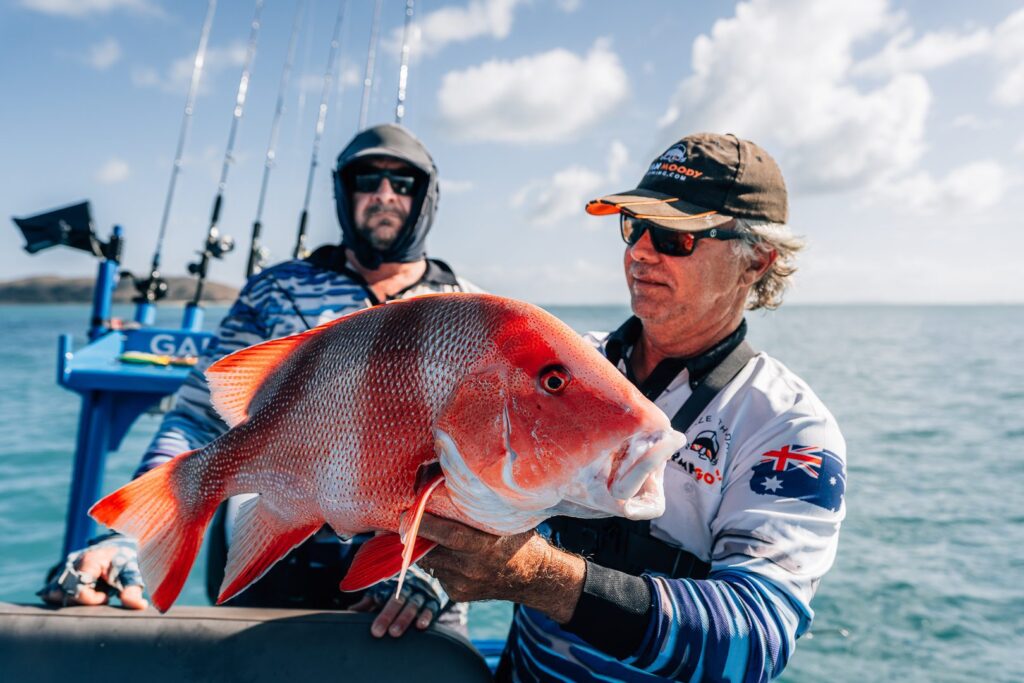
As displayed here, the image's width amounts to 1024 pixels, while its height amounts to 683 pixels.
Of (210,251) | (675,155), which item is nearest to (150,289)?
(210,251)

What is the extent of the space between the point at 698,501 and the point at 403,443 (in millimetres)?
801

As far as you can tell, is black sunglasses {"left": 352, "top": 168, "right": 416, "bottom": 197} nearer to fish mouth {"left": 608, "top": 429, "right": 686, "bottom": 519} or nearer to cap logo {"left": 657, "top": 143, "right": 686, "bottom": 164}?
cap logo {"left": 657, "top": 143, "right": 686, "bottom": 164}

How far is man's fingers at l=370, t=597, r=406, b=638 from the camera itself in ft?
5.66

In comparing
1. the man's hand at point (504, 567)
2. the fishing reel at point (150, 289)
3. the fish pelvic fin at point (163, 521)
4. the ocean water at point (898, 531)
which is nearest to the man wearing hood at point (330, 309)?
the fish pelvic fin at point (163, 521)

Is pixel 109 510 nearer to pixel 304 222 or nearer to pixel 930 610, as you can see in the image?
pixel 304 222

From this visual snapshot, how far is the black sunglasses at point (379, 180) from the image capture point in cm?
270

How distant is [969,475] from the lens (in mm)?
10766

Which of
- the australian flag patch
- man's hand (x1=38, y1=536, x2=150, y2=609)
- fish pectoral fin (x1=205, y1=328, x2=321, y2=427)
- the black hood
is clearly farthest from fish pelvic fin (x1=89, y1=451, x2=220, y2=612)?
the black hood

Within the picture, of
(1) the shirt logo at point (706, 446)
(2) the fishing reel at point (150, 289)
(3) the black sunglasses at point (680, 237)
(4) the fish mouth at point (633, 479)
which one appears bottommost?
(2) the fishing reel at point (150, 289)

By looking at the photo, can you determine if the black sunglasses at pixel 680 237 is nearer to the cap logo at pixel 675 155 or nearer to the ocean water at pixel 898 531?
the cap logo at pixel 675 155

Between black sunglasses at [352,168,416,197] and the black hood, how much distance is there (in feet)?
0.16

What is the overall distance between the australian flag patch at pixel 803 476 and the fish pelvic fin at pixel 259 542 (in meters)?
0.98

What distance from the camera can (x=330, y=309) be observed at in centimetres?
247

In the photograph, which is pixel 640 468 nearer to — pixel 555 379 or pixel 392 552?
pixel 555 379
